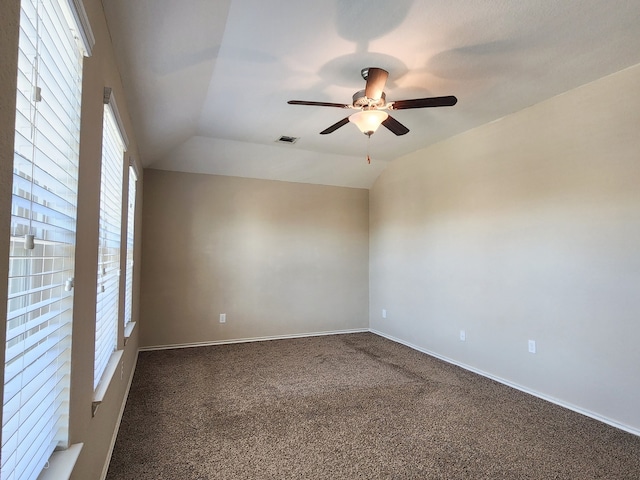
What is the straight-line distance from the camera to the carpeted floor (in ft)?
6.92

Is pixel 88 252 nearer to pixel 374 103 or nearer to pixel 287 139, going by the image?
pixel 374 103

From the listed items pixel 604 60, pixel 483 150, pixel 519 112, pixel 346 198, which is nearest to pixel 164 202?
pixel 346 198

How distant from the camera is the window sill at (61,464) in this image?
1.09m

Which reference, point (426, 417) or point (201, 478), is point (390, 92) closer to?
point (426, 417)

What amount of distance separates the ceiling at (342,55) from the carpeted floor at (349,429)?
2.29 metres

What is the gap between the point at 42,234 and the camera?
1016 millimetres

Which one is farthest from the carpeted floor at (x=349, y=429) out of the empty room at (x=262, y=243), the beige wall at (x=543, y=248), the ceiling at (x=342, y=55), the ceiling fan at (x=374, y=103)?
the ceiling at (x=342, y=55)

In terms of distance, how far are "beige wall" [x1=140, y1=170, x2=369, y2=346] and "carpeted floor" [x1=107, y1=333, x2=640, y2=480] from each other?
994mm

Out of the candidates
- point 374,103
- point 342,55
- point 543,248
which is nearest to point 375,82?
point 374,103

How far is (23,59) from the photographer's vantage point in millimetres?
831

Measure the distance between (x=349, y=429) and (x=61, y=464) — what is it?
6.02 feet

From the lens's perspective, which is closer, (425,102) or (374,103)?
(425,102)

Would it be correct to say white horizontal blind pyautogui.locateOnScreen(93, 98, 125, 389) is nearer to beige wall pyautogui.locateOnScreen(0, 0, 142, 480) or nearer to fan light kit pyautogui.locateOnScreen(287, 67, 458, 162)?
beige wall pyautogui.locateOnScreen(0, 0, 142, 480)

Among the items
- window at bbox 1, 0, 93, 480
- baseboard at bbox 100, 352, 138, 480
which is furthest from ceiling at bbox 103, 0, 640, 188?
baseboard at bbox 100, 352, 138, 480
